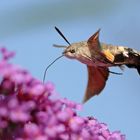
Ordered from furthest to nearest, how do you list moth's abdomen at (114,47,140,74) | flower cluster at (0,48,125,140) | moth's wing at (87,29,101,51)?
moth's abdomen at (114,47,140,74)
moth's wing at (87,29,101,51)
flower cluster at (0,48,125,140)

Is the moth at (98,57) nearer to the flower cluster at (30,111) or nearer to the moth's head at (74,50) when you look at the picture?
the moth's head at (74,50)

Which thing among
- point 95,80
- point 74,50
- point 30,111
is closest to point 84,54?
point 74,50

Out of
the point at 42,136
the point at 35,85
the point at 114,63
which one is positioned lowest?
the point at 42,136

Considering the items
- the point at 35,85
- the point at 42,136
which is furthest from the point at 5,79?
the point at 42,136

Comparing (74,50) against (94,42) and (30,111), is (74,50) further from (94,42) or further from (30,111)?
(30,111)

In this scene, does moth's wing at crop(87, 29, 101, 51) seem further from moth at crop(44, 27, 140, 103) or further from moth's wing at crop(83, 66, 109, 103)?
moth's wing at crop(83, 66, 109, 103)

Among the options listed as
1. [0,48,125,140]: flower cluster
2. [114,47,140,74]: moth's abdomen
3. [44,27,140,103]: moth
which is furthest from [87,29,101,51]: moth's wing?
[0,48,125,140]: flower cluster

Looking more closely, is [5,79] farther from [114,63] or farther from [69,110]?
[114,63]
